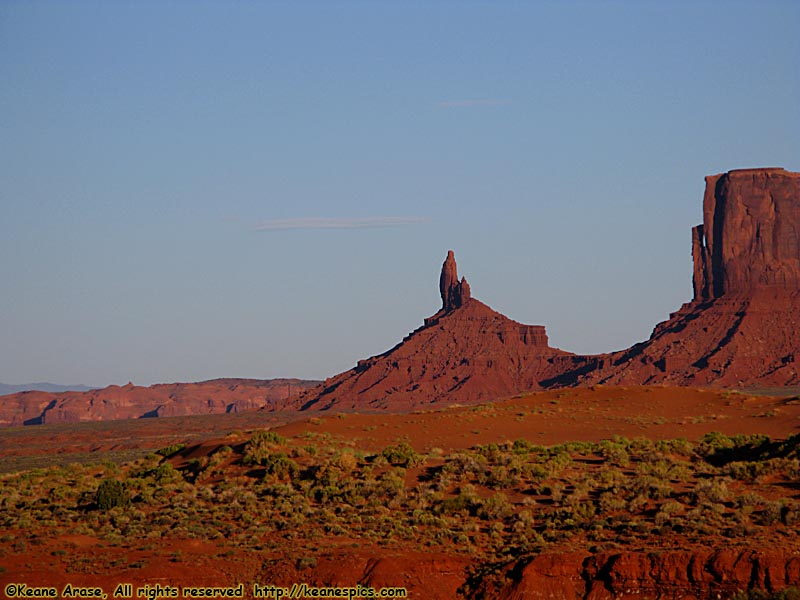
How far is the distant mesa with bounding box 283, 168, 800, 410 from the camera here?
151500mm

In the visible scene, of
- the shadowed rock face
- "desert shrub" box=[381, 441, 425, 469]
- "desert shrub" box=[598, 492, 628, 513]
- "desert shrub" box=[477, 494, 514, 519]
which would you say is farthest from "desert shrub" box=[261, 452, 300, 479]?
the shadowed rock face

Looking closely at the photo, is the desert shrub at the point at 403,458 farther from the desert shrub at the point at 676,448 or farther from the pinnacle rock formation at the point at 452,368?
the pinnacle rock formation at the point at 452,368

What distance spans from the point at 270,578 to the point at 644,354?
5485 inches

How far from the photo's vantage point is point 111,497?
33719mm

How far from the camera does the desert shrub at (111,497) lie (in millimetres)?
33531

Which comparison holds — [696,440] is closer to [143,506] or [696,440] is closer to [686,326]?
[143,506]

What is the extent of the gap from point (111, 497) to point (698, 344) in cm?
13424

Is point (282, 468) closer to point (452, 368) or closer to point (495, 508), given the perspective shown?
point (495, 508)

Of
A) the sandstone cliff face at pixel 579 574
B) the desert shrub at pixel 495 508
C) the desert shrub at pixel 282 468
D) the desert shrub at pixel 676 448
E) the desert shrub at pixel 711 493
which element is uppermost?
the desert shrub at pixel 676 448

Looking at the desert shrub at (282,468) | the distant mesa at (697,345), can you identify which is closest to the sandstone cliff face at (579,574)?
the desert shrub at (282,468)

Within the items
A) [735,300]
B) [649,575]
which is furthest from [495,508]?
[735,300]

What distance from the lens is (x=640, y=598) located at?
74.8 ft

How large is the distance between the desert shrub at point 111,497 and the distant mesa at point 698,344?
11747 centimetres

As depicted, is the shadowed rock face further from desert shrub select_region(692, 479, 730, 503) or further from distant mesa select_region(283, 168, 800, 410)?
desert shrub select_region(692, 479, 730, 503)
